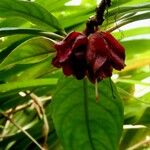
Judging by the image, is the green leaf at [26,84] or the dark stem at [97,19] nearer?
the dark stem at [97,19]

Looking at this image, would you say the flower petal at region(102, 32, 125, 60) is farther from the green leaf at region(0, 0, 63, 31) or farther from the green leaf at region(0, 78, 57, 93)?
the green leaf at region(0, 78, 57, 93)

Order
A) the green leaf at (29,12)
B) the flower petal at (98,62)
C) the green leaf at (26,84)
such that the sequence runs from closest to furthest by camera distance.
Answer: the flower petal at (98,62) → the green leaf at (29,12) → the green leaf at (26,84)

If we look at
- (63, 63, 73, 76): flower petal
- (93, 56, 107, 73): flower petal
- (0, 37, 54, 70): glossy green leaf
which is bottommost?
(0, 37, 54, 70): glossy green leaf

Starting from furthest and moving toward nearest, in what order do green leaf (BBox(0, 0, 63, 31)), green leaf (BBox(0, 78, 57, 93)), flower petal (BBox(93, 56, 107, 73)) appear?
1. green leaf (BBox(0, 78, 57, 93))
2. green leaf (BBox(0, 0, 63, 31))
3. flower petal (BBox(93, 56, 107, 73))

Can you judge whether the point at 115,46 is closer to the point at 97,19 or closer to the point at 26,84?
the point at 97,19

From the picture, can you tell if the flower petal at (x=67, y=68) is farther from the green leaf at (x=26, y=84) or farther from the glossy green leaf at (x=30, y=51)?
the green leaf at (x=26, y=84)

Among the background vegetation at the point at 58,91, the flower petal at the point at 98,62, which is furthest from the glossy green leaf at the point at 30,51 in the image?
the flower petal at the point at 98,62

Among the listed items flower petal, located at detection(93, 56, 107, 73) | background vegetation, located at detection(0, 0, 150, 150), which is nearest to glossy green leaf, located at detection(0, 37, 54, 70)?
background vegetation, located at detection(0, 0, 150, 150)

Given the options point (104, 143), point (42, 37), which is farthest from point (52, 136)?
point (42, 37)
